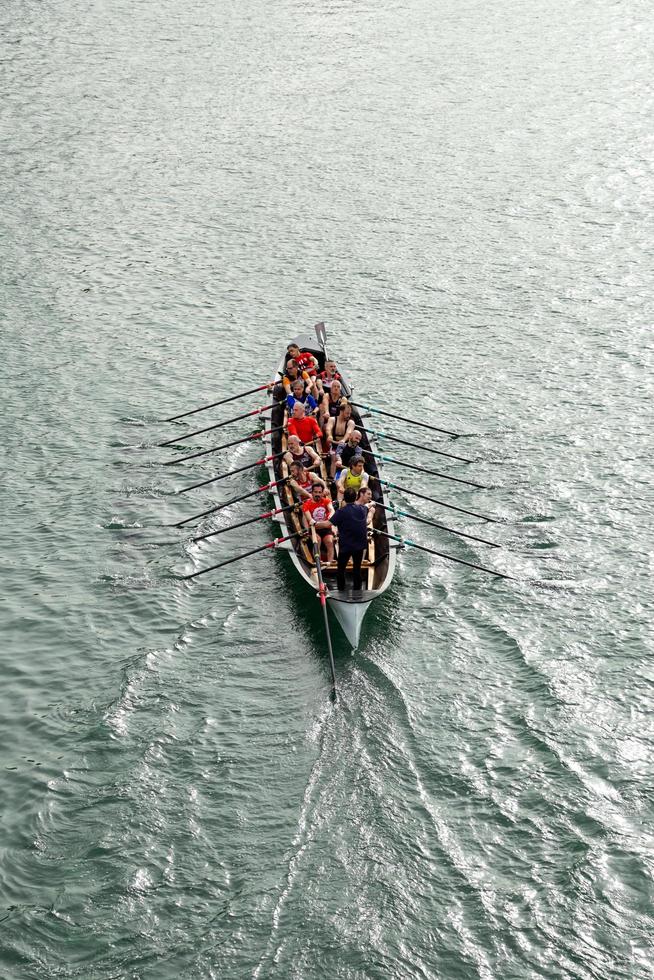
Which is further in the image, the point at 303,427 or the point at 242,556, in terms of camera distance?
the point at 303,427

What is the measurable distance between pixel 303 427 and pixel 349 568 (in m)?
4.93

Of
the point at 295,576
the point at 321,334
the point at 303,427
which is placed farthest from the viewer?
the point at 321,334

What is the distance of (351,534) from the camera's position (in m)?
21.2

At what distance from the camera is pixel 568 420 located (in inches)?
1192

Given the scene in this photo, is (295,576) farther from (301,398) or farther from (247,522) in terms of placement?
(301,398)

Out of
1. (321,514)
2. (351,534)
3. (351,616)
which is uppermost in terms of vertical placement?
(351,534)

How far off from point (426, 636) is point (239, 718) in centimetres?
436

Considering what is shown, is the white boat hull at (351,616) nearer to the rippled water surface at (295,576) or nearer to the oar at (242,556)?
the rippled water surface at (295,576)

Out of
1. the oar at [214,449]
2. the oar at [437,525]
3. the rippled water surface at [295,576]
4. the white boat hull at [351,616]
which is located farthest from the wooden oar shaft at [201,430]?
the white boat hull at [351,616]

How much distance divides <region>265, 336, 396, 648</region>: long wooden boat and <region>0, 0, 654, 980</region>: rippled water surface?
754 mm

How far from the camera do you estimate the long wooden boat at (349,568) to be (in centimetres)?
2064

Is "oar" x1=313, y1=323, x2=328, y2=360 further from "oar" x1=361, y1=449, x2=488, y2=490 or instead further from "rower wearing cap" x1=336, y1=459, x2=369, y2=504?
"rower wearing cap" x1=336, y1=459, x2=369, y2=504

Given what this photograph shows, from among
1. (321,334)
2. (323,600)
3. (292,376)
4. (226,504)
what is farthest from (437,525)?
(321,334)

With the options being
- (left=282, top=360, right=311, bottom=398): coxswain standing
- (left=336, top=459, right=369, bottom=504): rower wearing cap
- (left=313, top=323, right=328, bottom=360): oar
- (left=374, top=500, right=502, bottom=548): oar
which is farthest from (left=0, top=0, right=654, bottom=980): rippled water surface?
(left=282, top=360, right=311, bottom=398): coxswain standing
